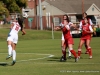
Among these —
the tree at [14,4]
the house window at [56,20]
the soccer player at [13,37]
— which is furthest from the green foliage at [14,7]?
the soccer player at [13,37]

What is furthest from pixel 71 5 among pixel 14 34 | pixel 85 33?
pixel 14 34

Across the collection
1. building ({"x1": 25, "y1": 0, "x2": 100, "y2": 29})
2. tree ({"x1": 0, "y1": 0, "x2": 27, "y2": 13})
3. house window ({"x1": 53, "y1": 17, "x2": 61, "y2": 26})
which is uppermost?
tree ({"x1": 0, "y1": 0, "x2": 27, "y2": 13})

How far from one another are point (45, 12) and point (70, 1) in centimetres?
1067

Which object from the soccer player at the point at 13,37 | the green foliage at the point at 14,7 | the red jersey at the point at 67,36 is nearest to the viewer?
the soccer player at the point at 13,37

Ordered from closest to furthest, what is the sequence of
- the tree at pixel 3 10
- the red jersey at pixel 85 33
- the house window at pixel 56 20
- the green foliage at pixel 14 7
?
the red jersey at pixel 85 33 → the tree at pixel 3 10 → the green foliage at pixel 14 7 → the house window at pixel 56 20

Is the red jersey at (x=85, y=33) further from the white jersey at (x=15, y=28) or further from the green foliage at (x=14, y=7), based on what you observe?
the green foliage at (x=14, y=7)

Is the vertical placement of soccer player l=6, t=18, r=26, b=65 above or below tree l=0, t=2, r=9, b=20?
above

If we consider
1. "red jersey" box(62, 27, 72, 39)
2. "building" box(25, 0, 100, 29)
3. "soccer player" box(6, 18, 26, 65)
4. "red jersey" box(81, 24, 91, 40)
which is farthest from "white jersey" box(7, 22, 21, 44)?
"building" box(25, 0, 100, 29)

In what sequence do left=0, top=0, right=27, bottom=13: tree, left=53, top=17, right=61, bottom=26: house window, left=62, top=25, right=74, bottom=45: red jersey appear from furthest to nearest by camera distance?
left=53, top=17, right=61, bottom=26: house window, left=0, top=0, right=27, bottom=13: tree, left=62, top=25, right=74, bottom=45: red jersey

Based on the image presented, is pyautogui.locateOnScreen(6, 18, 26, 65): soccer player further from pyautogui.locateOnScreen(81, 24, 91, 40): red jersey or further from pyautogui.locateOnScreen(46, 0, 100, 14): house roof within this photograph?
pyautogui.locateOnScreen(46, 0, 100, 14): house roof

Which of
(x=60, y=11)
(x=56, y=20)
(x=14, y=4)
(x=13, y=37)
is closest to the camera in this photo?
(x=13, y=37)

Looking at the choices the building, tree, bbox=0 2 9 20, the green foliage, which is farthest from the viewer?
the building

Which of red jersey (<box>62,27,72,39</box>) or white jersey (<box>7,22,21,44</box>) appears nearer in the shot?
white jersey (<box>7,22,21,44</box>)

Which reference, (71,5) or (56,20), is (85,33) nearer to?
(56,20)
